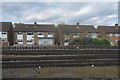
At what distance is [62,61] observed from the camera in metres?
7.55

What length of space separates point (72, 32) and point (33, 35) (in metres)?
13.8

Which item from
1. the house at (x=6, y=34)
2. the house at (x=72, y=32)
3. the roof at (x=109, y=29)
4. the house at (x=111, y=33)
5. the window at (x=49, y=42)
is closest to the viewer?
the house at (x=6, y=34)

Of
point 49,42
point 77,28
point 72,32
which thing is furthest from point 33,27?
point 77,28

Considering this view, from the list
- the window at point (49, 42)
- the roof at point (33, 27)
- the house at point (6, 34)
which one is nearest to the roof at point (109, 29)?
the roof at point (33, 27)

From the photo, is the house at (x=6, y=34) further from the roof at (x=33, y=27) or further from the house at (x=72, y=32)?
the house at (x=72, y=32)

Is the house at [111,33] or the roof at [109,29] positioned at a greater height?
the roof at [109,29]

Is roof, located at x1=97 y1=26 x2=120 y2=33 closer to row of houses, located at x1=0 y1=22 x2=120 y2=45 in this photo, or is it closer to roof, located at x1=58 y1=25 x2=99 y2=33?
row of houses, located at x1=0 y1=22 x2=120 y2=45

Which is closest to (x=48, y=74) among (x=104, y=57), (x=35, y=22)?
(x=104, y=57)

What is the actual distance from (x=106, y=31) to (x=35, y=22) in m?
26.8

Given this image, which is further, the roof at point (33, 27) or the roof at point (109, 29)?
the roof at point (109, 29)

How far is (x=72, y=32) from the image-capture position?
47969mm

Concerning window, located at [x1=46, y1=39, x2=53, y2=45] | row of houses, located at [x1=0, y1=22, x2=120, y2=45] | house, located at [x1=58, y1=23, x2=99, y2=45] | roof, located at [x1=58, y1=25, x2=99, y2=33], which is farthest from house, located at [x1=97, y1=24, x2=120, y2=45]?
window, located at [x1=46, y1=39, x2=53, y2=45]

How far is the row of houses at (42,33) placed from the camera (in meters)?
46.6

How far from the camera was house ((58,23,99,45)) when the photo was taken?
47.7m
